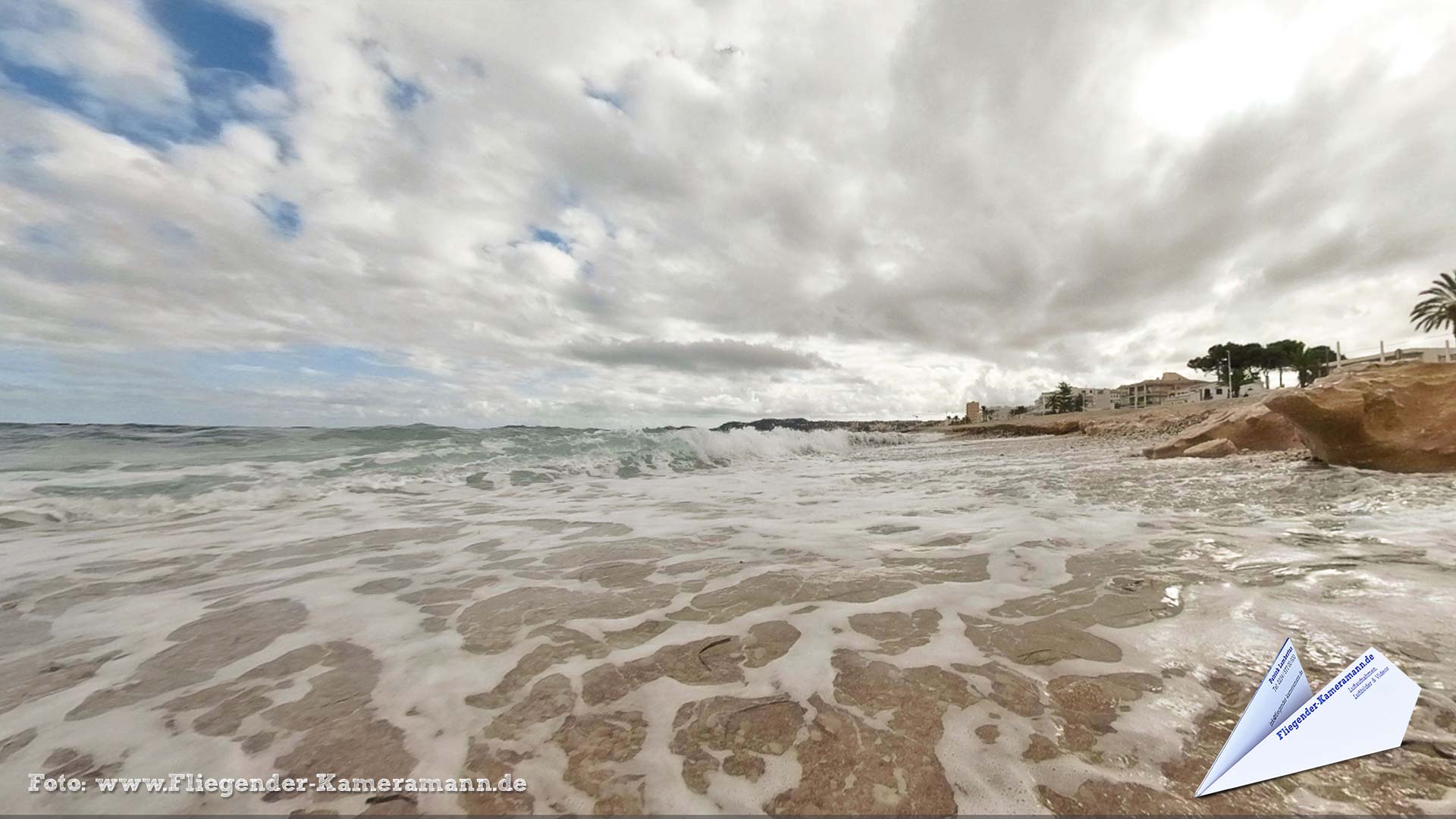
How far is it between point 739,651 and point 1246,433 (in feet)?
40.4

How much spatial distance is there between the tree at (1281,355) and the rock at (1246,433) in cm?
8849

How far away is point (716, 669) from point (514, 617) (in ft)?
4.46

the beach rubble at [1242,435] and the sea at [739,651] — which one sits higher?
the beach rubble at [1242,435]

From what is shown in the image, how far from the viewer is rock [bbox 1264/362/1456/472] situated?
19.5ft

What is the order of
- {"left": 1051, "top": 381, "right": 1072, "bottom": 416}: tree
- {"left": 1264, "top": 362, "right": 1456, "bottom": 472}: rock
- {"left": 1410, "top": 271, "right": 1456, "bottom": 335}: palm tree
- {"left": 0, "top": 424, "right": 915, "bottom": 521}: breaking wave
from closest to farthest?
1. {"left": 1264, "top": 362, "right": 1456, "bottom": 472}: rock
2. {"left": 0, "top": 424, "right": 915, "bottom": 521}: breaking wave
3. {"left": 1410, "top": 271, "right": 1456, "bottom": 335}: palm tree
4. {"left": 1051, "top": 381, "right": 1072, "bottom": 416}: tree

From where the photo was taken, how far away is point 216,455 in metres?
11.2

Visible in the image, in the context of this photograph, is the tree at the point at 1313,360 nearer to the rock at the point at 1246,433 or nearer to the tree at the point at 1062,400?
the tree at the point at 1062,400

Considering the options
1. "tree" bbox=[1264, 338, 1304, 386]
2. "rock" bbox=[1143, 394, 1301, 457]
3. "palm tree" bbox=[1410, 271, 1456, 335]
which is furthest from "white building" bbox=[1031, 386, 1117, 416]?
"rock" bbox=[1143, 394, 1301, 457]

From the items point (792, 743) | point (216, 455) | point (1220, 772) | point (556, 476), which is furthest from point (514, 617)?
point (216, 455)

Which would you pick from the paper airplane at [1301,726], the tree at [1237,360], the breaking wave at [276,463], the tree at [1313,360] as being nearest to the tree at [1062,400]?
the tree at [1237,360]

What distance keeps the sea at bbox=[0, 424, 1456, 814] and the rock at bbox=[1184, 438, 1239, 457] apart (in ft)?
12.0

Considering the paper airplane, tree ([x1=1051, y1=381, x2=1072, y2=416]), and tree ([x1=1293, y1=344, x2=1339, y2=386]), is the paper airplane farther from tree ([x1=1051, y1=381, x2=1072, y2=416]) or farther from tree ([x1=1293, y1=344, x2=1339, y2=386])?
tree ([x1=1051, y1=381, x2=1072, y2=416])

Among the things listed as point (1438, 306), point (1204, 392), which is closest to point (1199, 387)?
point (1204, 392)

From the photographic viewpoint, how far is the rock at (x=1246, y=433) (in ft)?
30.8
